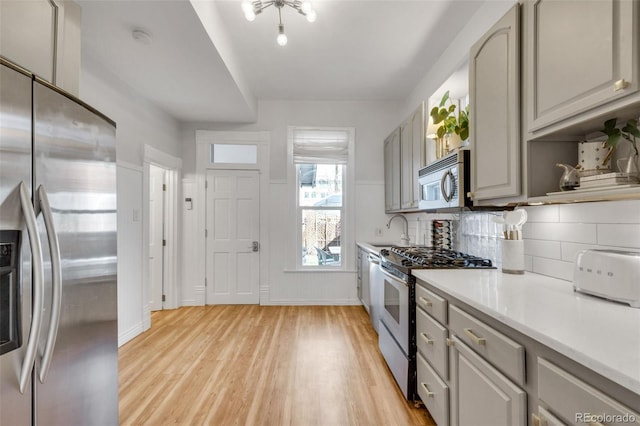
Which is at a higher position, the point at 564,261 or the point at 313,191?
the point at 313,191

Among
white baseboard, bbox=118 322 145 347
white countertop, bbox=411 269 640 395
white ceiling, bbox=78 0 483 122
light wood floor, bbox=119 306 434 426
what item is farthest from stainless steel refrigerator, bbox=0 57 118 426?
white baseboard, bbox=118 322 145 347

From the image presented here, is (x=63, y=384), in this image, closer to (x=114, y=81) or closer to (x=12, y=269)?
(x=12, y=269)

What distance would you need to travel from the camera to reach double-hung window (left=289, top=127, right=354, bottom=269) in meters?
4.38

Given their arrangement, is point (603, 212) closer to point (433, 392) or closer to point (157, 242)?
point (433, 392)

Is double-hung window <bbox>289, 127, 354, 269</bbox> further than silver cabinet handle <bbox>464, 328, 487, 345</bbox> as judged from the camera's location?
Yes

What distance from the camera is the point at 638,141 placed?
127 cm

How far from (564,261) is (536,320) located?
84cm

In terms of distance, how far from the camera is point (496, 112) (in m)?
1.68

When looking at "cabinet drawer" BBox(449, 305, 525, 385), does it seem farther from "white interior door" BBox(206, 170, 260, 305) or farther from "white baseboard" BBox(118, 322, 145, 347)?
"white interior door" BBox(206, 170, 260, 305)

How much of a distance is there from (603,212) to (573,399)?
3.25 feet

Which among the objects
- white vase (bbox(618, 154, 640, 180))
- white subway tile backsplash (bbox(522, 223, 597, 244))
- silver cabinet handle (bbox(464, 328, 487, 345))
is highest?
white vase (bbox(618, 154, 640, 180))

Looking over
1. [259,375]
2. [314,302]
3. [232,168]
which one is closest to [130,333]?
[259,375]

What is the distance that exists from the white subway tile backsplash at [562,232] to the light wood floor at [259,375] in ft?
4.28

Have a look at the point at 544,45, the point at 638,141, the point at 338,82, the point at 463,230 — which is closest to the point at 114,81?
the point at 338,82
